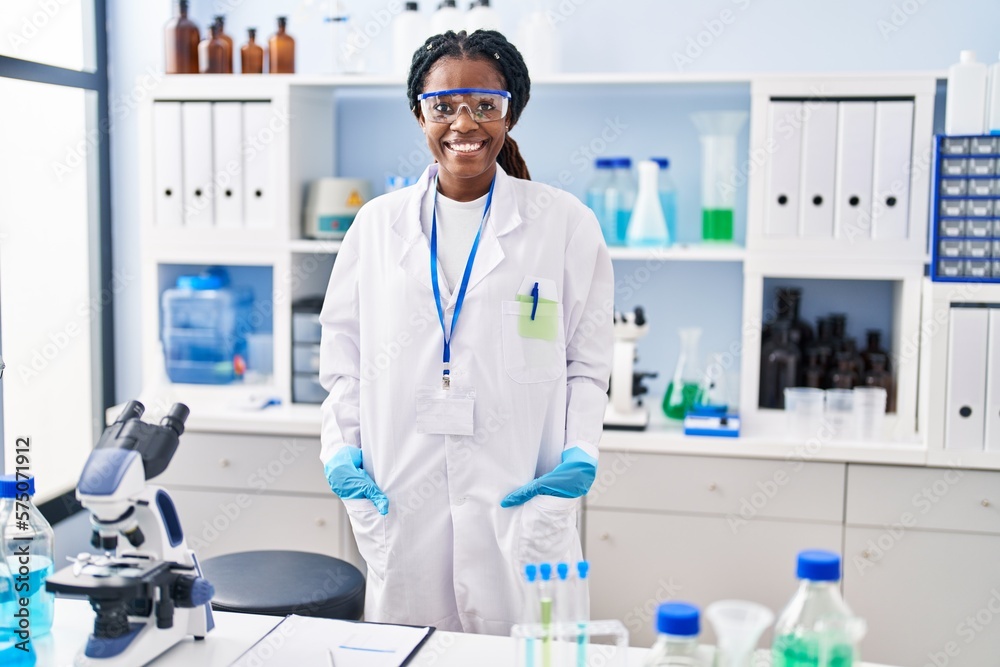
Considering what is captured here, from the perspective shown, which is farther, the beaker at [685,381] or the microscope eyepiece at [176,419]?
the beaker at [685,381]

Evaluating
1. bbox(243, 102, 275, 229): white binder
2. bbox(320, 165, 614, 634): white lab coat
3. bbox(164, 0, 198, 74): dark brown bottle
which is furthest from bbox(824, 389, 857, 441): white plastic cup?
bbox(164, 0, 198, 74): dark brown bottle

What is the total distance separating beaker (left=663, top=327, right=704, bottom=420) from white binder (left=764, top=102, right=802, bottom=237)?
0.37 m

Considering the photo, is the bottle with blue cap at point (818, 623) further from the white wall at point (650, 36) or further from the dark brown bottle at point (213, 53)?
the dark brown bottle at point (213, 53)

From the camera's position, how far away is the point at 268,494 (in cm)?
288

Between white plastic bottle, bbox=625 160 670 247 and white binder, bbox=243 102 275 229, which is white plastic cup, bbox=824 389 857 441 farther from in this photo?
white binder, bbox=243 102 275 229

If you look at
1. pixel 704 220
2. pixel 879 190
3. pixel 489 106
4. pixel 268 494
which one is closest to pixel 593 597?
pixel 268 494

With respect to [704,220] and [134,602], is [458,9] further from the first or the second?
[134,602]

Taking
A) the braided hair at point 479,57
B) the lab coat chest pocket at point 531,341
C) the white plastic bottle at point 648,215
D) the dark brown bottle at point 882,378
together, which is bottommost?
the dark brown bottle at point 882,378

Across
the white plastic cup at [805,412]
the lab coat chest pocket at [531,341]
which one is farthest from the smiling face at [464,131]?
the white plastic cup at [805,412]

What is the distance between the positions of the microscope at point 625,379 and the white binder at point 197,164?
1.26 metres

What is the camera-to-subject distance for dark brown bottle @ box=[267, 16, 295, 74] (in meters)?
3.07

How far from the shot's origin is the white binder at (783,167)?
2762 millimetres

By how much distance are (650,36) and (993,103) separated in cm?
98

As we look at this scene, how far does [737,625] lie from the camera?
3.35ft
